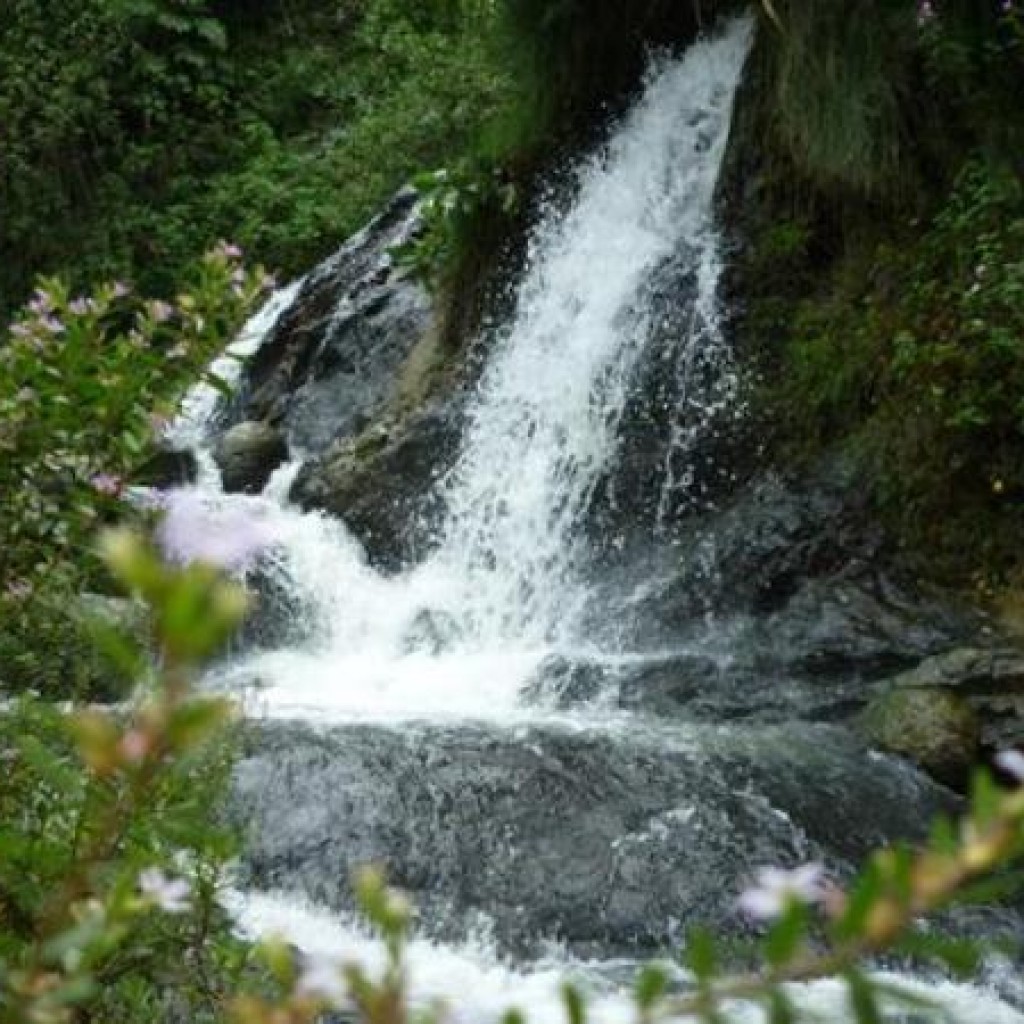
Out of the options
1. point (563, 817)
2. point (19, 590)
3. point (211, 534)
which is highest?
point (211, 534)

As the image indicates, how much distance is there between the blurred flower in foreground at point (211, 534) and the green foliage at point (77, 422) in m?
0.53

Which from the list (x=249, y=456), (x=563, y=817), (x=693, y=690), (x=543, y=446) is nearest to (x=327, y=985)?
(x=563, y=817)

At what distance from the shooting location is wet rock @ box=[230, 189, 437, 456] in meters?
9.07

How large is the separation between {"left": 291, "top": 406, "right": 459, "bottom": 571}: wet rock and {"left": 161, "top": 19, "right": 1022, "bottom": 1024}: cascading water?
105 millimetres

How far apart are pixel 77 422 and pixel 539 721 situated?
10.1 ft

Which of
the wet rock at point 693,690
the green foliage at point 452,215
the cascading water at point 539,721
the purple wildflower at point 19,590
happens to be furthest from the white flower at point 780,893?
the green foliage at point 452,215

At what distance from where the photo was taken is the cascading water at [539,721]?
12.8 ft

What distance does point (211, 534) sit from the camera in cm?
109

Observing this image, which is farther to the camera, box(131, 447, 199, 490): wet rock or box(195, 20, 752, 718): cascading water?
box(131, 447, 199, 490): wet rock

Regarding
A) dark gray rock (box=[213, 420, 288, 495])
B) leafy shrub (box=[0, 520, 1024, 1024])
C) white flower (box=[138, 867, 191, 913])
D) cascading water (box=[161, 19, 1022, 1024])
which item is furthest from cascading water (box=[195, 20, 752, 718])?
leafy shrub (box=[0, 520, 1024, 1024])

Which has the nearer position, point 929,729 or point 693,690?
point 929,729

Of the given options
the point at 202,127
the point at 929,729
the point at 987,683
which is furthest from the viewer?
the point at 202,127

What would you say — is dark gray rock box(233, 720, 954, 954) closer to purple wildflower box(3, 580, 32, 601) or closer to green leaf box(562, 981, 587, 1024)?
purple wildflower box(3, 580, 32, 601)

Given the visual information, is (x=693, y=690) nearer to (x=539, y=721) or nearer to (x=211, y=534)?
(x=539, y=721)
